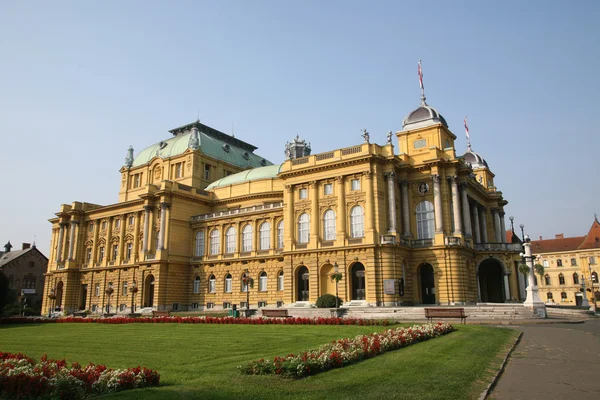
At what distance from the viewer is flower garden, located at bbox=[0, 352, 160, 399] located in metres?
9.99

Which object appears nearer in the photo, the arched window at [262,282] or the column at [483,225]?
the arched window at [262,282]

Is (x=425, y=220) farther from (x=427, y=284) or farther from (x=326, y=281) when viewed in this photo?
(x=326, y=281)

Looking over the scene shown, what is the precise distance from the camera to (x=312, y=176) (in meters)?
51.1

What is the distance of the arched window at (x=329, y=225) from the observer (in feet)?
162

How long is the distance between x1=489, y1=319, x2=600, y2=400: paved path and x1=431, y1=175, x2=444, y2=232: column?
2616 cm

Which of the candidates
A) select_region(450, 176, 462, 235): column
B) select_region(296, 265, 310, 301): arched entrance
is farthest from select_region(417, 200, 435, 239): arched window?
select_region(296, 265, 310, 301): arched entrance

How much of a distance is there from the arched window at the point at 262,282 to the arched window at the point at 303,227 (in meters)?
8.14

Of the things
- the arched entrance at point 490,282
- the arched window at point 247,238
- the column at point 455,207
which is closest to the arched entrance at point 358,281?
the column at point 455,207

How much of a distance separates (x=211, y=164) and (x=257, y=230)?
1945 centimetres

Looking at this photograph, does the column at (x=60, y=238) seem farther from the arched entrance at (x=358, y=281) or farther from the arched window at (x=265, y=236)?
the arched entrance at (x=358, y=281)

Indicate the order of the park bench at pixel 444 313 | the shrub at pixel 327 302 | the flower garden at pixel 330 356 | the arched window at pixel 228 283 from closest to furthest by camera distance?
1. the flower garden at pixel 330 356
2. the park bench at pixel 444 313
3. the shrub at pixel 327 302
4. the arched window at pixel 228 283

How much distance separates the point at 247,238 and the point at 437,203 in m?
24.0

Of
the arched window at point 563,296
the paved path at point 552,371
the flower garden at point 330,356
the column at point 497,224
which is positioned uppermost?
the column at point 497,224

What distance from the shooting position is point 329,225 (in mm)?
49531
